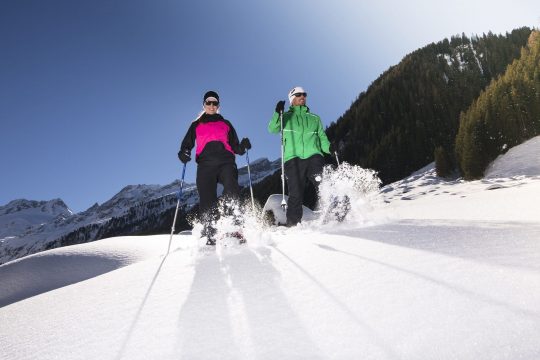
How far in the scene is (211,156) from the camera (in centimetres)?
528

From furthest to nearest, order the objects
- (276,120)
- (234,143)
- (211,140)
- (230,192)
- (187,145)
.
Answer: (276,120) < (234,143) < (187,145) < (211,140) < (230,192)

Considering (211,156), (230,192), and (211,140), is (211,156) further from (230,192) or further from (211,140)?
(230,192)

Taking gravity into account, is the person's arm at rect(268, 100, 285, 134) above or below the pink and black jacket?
above

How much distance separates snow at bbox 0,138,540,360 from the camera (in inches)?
53.4

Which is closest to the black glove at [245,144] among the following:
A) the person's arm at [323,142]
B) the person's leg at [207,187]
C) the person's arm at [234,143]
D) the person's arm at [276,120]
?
the person's arm at [234,143]

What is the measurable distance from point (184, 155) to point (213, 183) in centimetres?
66

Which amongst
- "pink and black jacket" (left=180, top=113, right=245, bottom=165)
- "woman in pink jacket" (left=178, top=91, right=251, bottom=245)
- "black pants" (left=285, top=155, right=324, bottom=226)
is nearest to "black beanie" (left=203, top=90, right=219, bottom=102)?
"woman in pink jacket" (left=178, top=91, right=251, bottom=245)

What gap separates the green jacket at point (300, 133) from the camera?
6219 millimetres

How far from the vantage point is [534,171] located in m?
20.8

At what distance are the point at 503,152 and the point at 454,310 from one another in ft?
109

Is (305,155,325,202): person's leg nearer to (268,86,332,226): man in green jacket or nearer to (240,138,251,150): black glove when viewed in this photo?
(268,86,332,226): man in green jacket

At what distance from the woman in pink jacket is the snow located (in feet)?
6.63

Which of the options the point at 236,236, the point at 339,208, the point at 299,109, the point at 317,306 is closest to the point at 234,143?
the point at 299,109

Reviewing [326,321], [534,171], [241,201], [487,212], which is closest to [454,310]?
[326,321]
